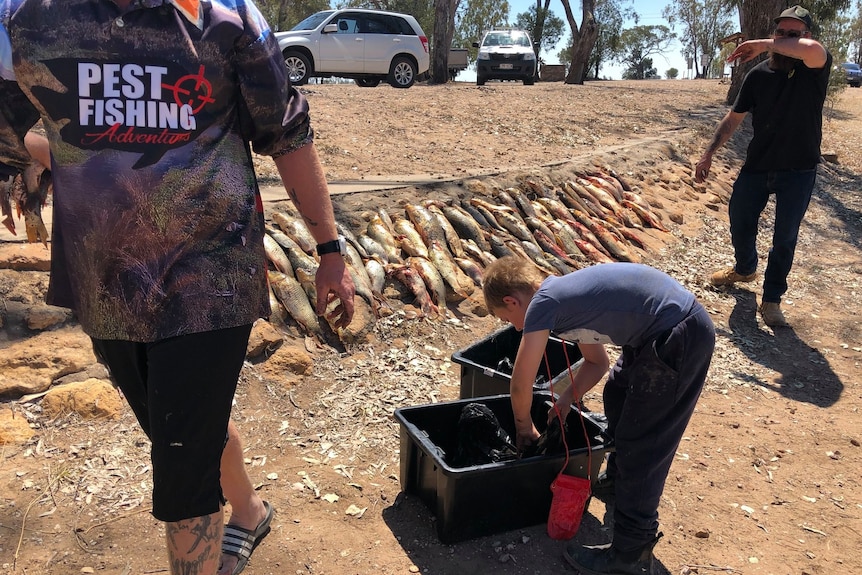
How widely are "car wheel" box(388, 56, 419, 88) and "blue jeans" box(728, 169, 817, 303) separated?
38.9ft

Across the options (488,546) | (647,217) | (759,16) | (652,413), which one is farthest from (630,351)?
(759,16)

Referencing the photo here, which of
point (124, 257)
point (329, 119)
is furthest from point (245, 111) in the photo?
point (329, 119)

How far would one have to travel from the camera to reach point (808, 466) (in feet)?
12.3

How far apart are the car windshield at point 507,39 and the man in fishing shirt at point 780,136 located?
1540cm

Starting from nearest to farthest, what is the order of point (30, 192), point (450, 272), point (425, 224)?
point (30, 192) → point (450, 272) → point (425, 224)

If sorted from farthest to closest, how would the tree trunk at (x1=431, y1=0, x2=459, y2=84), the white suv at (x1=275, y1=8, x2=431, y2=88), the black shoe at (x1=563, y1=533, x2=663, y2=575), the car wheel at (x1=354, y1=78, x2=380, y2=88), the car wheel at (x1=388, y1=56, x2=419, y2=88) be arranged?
1. the tree trunk at (x1=431, y1=0, x2=459, y2=84)
2. the car wheel at (x1=354, y1=78, x2=380, y2=88)
3. the car wheel at (x1=388, y1=56, x2=419, y2=88)
4. the white suv at (x1=275, y1=8, x2=431, y2=88)
5. the black shoe at (x1=563, y1=533, x2=663, y2=575)

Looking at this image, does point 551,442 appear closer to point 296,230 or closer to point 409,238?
point 296,230

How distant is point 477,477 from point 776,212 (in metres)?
3.85

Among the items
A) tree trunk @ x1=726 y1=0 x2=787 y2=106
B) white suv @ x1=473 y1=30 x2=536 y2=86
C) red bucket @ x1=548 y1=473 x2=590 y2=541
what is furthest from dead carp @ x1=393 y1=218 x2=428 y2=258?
white suv @ x1=473 y1=30 x2=536 y2=86

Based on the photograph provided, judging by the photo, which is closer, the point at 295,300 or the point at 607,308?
the point at 607,308

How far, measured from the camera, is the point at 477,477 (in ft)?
9.48

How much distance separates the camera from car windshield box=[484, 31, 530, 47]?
20.0 meters

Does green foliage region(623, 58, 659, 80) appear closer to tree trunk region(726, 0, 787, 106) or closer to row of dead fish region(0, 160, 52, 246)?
tree trunk region(726, 0, 787, 106)

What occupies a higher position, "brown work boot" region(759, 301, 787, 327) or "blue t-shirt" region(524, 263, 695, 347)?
"blue t-shirt" region(524, 263, 695, 347)
